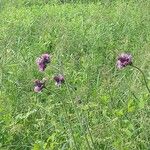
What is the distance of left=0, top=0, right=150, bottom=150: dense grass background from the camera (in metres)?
2.74

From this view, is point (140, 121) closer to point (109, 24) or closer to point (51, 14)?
point (109, 24)

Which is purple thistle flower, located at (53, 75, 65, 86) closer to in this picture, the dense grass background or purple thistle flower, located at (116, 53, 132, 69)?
the dense grass background

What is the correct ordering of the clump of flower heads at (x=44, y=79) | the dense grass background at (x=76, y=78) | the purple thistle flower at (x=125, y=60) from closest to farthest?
the purple thistle flower at (x=125, y=60), the clump of flower heads at (x=44, y=79), the dense grass background at (x=76, y=78)

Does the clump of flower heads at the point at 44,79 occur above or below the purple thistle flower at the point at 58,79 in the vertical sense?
above

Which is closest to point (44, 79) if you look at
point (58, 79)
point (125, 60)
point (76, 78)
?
point (58, 79)

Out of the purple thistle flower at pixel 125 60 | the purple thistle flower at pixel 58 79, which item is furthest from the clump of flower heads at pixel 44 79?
the purple thistle flower at pixel 125 60

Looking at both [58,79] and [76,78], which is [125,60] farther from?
[76,78]

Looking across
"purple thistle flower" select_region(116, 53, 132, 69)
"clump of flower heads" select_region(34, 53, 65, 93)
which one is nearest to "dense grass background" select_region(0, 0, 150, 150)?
"clump of flower heads" select_region(34, 53, 65, 93)

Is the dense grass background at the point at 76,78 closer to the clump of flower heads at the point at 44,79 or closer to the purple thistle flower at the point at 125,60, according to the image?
the clump of flower heads at the point at 44,79

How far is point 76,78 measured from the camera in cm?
400

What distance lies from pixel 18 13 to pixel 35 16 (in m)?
0.45

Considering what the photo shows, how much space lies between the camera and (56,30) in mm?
Answer: 5707

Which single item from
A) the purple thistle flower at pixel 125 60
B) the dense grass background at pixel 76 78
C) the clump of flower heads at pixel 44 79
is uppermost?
the purple thistle flower at pixel 125 60

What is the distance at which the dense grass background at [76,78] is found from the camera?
274cm
